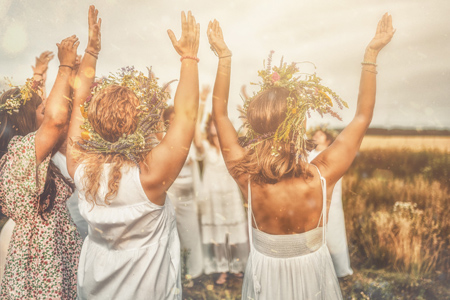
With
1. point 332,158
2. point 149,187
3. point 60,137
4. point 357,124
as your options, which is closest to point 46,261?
point 60,137

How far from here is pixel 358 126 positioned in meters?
2.15

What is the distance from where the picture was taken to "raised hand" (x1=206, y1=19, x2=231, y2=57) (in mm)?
2350

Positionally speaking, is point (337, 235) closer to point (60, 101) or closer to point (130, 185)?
point (130, 185)

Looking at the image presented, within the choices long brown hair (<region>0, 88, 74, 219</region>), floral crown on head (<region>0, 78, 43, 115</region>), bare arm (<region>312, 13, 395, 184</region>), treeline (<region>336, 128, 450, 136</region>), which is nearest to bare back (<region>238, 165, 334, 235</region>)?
bare arm (<region>312, 13, 395, 184</region>)

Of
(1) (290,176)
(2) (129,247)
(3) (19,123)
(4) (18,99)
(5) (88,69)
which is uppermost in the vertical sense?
(5) (88,69)

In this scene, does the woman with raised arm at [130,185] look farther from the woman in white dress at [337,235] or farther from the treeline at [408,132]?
the treeline at [408,132]

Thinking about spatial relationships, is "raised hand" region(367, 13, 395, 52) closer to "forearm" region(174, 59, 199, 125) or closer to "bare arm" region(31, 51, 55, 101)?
"forearm" region(174, 59, 199, 125)

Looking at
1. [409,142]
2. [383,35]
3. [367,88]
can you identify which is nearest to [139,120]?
[367,88]

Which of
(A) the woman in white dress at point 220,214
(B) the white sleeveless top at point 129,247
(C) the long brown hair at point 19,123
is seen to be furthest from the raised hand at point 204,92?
(B) the white sleeveless top at point 129,247

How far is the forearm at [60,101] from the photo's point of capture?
2438mm

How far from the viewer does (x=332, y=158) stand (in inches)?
81.7

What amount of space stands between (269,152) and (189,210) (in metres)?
2.52

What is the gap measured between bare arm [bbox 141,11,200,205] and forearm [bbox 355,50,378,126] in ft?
3.94

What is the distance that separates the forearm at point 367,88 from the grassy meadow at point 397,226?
2.88m
